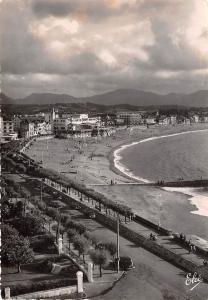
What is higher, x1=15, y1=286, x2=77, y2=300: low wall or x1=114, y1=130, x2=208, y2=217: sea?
x1=15, y1=286, x2=77, y2=300: low wall

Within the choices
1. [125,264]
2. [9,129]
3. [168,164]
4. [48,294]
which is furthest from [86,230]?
[9,129]

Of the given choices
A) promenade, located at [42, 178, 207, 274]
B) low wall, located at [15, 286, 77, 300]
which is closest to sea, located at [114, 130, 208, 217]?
promenade, located at [42, 178, 207, 274]

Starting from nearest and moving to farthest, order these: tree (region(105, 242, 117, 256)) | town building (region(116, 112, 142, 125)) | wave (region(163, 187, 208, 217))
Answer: tree (region(105, 242, 117, 256)) → wave (region(163, 187, 208, 217)) → town building (region(116, 112, 142, 125))

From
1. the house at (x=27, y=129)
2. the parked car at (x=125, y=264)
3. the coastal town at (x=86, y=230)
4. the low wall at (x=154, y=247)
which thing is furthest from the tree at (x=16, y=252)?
the house at (x=27, y=129)

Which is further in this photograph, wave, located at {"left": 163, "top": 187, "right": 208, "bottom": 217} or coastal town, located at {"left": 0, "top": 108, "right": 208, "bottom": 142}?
coastal town, located at {"left": 0, "top": 108, "right": 208, "bottom": 142}

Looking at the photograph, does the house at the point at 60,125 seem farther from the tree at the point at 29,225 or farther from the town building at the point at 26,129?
the tree at the point at 29,225

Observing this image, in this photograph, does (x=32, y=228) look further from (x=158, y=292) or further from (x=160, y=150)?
(x=160, y=150)

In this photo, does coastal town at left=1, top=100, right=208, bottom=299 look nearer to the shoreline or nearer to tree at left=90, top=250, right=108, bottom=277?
tree at left=90, top=250, right=108, bottom=277
